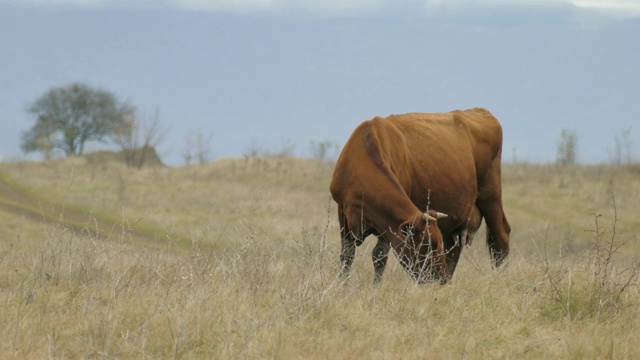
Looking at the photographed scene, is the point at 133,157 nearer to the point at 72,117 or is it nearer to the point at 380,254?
the point at 72,117

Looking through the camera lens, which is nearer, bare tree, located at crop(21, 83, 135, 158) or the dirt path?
the dirt path

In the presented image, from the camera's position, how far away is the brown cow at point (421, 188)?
9.03m

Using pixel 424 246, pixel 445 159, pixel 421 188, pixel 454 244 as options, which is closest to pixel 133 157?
pixel 454 244

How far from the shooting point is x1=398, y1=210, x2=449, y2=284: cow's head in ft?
29.0

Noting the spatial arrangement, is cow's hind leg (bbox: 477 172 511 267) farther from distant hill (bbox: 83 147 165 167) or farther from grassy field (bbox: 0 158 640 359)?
distant hill (bbox: 83 147 165 167)

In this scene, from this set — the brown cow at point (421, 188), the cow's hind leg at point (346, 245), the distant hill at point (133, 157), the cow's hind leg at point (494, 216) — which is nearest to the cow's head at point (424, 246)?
the brown cow at point (421, 188)

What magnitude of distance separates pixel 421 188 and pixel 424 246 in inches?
71.5

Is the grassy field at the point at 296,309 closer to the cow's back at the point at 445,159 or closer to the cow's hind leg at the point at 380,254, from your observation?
the cow's hind leg at the point at 380,254

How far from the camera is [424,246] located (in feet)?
29.6

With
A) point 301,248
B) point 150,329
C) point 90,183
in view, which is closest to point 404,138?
point 301,248

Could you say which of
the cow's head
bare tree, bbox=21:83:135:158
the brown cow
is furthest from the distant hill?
the cow's head

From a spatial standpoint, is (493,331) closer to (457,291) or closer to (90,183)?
(457,291)

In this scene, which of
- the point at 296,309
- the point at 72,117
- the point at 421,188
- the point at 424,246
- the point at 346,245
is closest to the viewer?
the point at 296,309

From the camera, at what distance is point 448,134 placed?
11.7m
